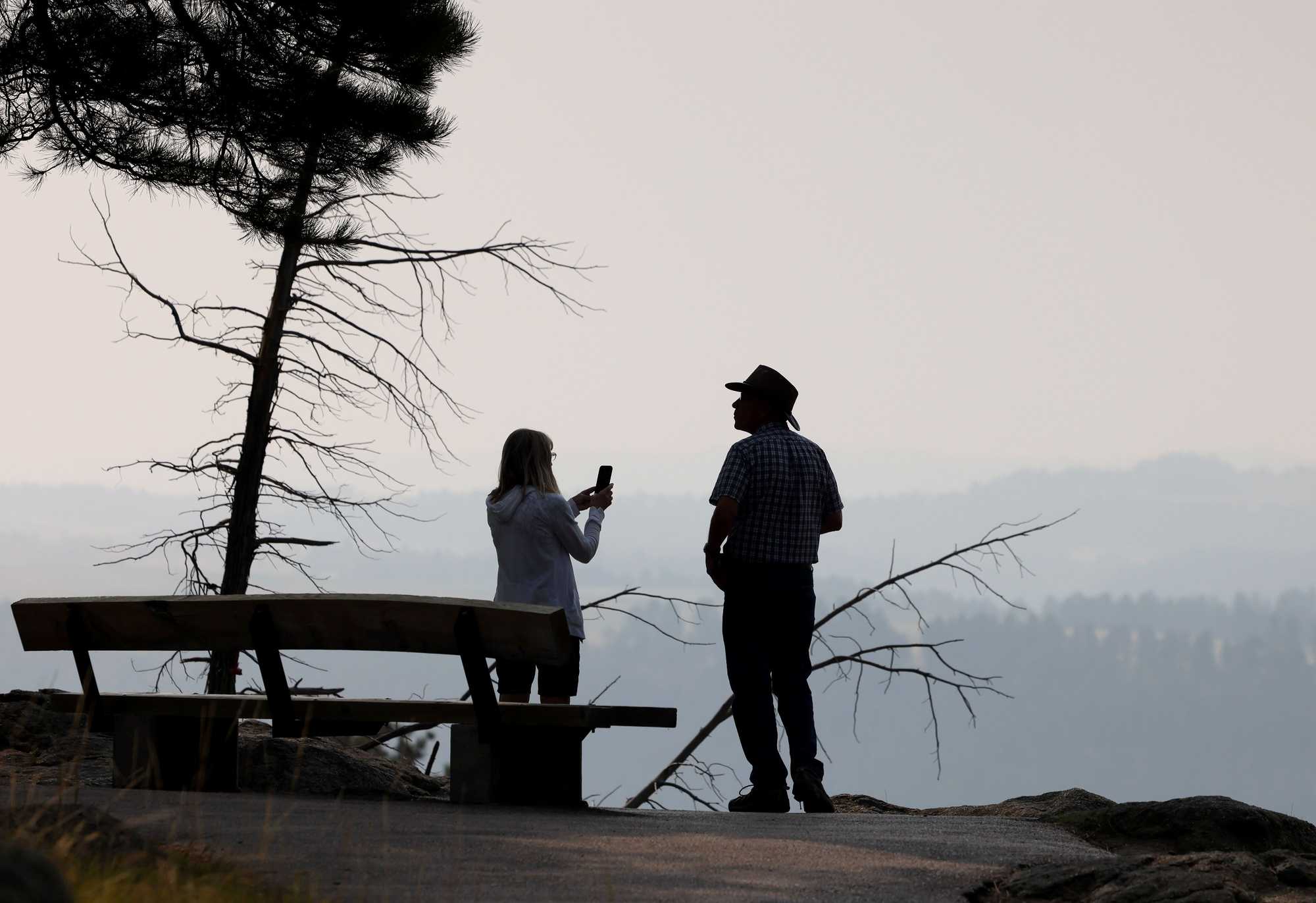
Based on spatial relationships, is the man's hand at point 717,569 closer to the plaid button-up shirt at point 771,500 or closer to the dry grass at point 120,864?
the plaid button-up shirt at point 771,500

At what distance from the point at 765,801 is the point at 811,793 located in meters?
0.24

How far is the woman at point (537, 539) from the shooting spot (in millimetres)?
7016

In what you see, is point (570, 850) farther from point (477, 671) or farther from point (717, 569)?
point (717, 569)

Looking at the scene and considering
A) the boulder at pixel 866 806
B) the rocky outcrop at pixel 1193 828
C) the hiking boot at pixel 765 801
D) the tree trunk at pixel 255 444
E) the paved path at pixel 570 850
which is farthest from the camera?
the tree trunk at pixel 255 444

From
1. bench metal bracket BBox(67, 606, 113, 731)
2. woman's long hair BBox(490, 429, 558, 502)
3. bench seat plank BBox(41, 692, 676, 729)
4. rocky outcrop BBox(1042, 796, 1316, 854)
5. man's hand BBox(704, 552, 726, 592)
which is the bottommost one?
rocky outcrop BBox(1042, 796, 1316, 854)

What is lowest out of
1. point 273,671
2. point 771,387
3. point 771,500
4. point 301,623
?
point 273,671

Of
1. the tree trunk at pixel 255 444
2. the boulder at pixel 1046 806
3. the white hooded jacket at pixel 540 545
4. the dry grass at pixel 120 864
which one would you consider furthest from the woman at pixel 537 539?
the tree trunk at pixel 255 444

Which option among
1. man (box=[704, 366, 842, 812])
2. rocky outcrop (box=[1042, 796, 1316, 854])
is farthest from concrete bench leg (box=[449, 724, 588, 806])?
rocky outcrop (box=[1042, 796, 1316, 854])

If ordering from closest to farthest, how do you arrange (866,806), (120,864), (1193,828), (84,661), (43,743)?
1. (120,864)
2. (1193,828)
3. (84,661)
4. (43,743)
5. (866,806)

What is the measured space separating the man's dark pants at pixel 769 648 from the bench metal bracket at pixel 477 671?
131 centimetres

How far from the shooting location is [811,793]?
689cm

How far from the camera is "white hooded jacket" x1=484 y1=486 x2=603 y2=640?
700 cm

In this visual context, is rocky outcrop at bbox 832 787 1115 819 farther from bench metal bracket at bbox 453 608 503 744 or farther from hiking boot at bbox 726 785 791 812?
bench metal bracket at bbox 453 608 503 744

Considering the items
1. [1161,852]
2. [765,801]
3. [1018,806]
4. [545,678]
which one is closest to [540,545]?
[545,678]
